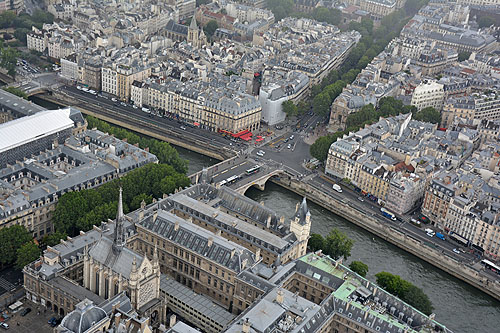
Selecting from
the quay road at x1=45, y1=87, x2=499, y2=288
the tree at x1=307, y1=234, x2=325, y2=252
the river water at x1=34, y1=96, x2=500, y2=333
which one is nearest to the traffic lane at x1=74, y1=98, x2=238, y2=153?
the quay road at x1=45, y1=87, x2=499, y2=288

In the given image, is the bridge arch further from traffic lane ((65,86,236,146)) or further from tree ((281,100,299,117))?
tree ((281,100,299,117))

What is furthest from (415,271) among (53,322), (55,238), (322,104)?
(322,104)

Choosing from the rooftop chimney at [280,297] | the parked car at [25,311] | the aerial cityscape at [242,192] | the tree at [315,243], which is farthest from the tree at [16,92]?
the rooftop chimney at [280,297]

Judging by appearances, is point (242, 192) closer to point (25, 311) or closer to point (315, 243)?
point (315, 243)

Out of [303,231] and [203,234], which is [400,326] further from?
[203,234]

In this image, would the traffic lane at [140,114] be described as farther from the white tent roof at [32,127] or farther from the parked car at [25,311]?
the parked car at [25,311]

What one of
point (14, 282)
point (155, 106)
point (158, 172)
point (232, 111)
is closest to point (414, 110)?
point (232, 111)
